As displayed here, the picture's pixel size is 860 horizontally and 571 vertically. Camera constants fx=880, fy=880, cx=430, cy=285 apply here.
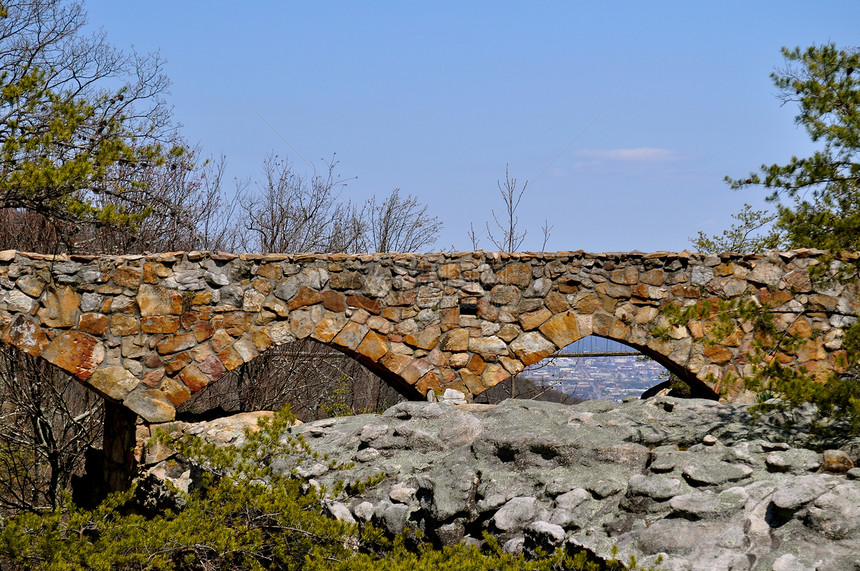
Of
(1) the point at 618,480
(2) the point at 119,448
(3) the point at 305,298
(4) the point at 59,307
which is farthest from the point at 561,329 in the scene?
(4) the point at 59,307

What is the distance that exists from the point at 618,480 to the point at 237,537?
2.17 metres

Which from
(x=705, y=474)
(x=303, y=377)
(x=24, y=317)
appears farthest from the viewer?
(x=303, y=377)

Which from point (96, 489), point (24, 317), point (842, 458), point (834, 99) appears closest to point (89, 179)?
point (24, 317)

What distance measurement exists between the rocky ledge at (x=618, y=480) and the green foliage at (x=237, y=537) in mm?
156

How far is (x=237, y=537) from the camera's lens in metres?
4.96

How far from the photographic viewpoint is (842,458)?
4.05 meters

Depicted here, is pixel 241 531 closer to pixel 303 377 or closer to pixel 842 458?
pixel 842 458

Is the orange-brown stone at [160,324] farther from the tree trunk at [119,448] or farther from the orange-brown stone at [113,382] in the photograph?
the tree trunk at [119,448]

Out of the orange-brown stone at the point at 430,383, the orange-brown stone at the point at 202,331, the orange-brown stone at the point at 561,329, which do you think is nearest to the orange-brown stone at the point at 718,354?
the orange-brown stone at the point at 561,329

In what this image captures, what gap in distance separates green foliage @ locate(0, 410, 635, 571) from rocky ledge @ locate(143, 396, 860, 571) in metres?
0.16

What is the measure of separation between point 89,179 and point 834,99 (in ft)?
21.8

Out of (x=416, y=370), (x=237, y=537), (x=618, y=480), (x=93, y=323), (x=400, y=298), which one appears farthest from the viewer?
(x=416, y=370)

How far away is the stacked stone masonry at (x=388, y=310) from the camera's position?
775 centimetres

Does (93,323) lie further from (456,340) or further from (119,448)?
(456,340)
